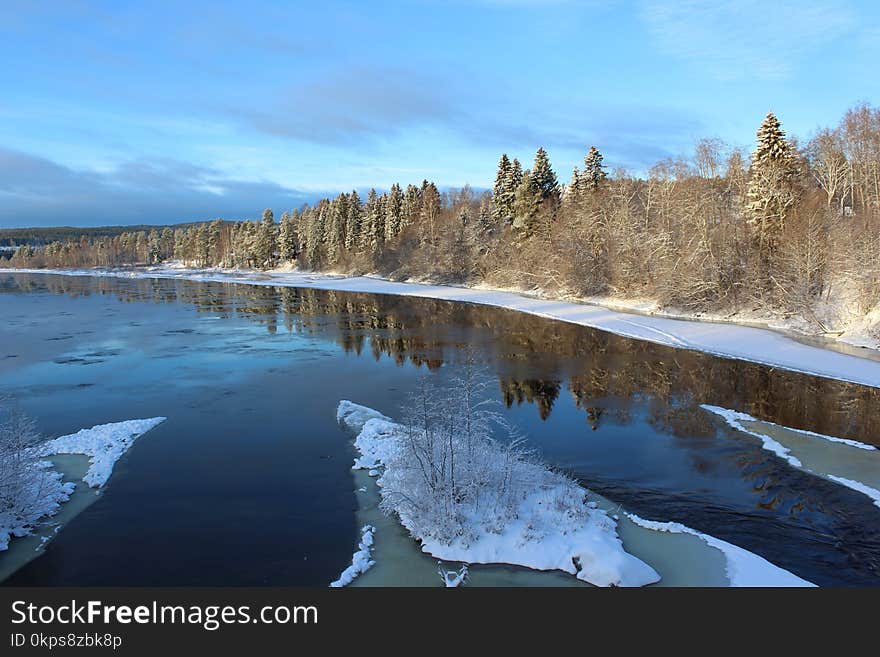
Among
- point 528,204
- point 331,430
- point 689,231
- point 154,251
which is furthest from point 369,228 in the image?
point 154,251

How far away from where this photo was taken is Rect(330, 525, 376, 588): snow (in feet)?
28.3

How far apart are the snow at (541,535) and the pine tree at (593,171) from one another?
48122 millimetres

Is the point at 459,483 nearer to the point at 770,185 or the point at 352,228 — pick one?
the point at 770,185

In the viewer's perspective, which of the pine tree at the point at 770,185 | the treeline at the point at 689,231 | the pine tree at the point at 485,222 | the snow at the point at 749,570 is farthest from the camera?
the pine tree at the point at 485,222

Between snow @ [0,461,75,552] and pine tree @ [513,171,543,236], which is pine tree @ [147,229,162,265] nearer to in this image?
pine tree @ [513,171,543,236]

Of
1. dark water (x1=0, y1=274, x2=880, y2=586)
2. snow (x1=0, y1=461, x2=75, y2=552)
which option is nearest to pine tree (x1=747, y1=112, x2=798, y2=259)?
dark water (x1=0, y1=274, x2=880, y2=586)

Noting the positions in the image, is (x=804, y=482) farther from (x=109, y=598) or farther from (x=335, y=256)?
(x=335, y=256)

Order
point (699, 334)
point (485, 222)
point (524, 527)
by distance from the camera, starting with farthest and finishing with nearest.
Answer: point (485, 222)
point (699, 334)
point (524, 527)

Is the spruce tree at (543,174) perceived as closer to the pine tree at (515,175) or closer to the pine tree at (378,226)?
the pine tree at (515,175)

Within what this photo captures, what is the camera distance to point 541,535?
9.48 m

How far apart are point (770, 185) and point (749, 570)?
34081mm

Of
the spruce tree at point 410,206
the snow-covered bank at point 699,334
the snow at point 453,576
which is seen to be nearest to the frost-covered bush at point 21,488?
the snow at point 453,576

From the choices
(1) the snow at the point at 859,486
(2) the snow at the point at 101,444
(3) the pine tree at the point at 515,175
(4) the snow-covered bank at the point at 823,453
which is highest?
(3) the pine tree at the point at 515,175

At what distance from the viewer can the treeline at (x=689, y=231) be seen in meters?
32.2
